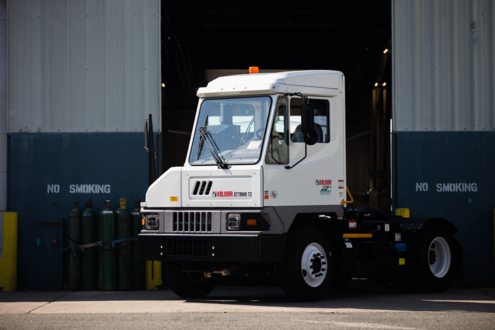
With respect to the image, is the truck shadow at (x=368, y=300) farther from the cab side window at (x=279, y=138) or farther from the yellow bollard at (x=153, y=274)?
the cab side window at (x=279, y=138)

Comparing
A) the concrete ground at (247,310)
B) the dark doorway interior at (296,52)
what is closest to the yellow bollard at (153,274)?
the concrete ground at (247,310)

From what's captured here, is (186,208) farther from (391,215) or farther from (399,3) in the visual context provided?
(399,3)

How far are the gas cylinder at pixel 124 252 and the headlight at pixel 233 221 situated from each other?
3773mm

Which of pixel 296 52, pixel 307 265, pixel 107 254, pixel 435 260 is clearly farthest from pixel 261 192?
pixel 296 52

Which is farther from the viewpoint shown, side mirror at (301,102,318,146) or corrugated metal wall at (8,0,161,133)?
corrugated metal wall at (8,0,161,133)

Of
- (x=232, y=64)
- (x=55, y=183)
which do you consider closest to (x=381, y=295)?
(x=55, y=183)

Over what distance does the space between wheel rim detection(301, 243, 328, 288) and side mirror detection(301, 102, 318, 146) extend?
1507 mm

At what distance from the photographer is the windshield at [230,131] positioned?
385 inches

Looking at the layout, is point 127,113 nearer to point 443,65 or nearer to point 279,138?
point 279,138

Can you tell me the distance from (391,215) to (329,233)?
235 centimetres

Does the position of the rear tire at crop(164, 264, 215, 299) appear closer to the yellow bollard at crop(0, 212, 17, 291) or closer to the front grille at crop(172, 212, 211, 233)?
the front grille at crop(172, 212, 211, 233)

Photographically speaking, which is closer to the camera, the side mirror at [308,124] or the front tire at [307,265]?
the side mirror at [308,124]

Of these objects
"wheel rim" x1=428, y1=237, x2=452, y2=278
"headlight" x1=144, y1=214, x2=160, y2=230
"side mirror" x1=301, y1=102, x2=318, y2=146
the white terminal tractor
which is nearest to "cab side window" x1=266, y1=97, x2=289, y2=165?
the white terminal tractor

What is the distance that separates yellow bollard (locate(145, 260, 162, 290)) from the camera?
12.9 metres
